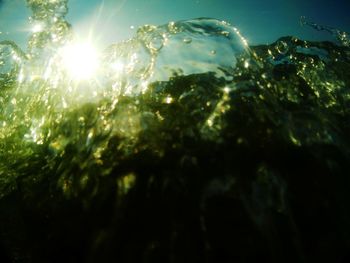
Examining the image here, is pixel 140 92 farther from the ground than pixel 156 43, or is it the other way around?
pixel 156 43

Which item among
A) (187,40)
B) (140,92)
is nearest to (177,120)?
(140,92)

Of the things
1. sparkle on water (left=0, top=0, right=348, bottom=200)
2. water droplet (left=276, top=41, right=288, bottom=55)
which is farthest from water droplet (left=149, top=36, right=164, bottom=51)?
water droplet (left=276, top=41, right=288, bottom=55)

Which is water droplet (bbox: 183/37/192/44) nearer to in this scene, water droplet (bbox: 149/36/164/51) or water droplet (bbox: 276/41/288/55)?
water droplet (bbox: 149/36/164/51)

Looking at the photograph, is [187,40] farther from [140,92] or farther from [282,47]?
[282,47]

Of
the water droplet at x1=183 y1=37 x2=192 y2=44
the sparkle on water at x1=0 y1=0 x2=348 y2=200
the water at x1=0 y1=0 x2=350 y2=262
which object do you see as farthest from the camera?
the water droplet at x1=183 y1=37 x2=192 y2=44

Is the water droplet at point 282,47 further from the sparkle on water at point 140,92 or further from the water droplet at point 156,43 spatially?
the water droplet at point 156,43

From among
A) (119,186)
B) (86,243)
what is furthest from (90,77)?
(86,243)

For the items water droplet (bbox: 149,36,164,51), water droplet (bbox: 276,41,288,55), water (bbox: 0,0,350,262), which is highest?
water droplet (bbox: 276,41,288,55)

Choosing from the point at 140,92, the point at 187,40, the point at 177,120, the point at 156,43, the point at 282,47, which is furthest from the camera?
the point at 282,47

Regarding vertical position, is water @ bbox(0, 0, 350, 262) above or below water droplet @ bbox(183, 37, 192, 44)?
below
